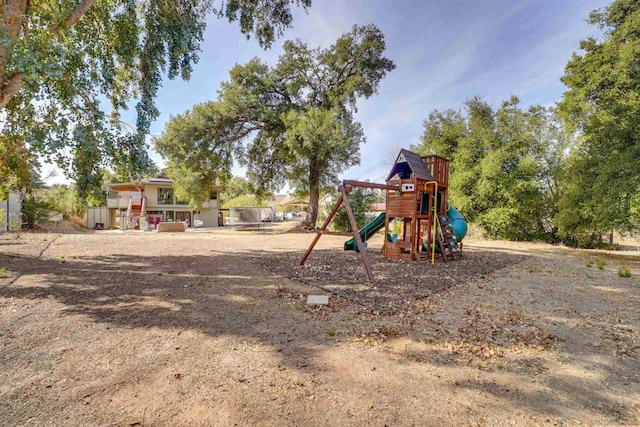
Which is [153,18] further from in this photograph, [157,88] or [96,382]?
[96,382]

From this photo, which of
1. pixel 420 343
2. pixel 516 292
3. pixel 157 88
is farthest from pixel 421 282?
pixel 157 88

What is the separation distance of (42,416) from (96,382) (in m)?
0.44

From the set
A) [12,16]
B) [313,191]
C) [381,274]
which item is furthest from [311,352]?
[313,191]

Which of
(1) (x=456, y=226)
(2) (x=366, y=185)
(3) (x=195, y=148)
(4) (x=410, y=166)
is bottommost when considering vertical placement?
(1) (x=456, y=226)

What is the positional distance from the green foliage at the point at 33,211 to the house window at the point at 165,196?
30.9 ft

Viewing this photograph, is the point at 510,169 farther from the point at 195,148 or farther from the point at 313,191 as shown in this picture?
the point at 195,148

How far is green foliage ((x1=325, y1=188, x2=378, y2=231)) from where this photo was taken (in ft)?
70.1

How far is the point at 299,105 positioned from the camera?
2167 cm

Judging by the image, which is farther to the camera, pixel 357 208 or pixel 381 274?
pixel 357 208

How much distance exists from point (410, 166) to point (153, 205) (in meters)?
26.8

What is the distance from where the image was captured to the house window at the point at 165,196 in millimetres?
28344

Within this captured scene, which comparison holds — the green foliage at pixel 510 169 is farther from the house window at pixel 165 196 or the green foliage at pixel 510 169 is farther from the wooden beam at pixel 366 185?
the house window at pixel 165 196

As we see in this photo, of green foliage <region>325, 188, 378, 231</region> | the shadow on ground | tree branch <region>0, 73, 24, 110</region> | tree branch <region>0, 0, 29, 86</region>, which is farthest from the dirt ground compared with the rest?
green foliage <region>325, 188, 378, 231</region>

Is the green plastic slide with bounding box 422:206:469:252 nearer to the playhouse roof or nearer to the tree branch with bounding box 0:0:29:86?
the playhouse roof
